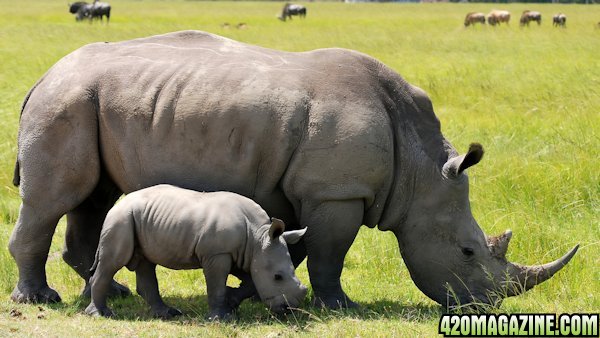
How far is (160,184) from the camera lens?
6.54 m

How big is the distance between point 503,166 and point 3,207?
200 inches

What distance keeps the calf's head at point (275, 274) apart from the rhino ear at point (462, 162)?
1.18m

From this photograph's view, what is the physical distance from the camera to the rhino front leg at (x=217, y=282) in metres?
6.11

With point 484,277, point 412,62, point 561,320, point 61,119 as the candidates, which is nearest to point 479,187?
point 484,277

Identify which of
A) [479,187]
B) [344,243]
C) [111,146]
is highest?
[111,146]

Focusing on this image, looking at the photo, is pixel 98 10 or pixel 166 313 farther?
pixel 98 10

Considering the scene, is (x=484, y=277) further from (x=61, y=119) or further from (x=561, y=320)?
(x=61, y=119)

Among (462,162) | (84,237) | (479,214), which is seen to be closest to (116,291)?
(84,237)

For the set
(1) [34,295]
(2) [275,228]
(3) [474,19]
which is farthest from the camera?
(3) [474,19]

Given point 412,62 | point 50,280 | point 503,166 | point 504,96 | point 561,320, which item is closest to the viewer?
point 561,320

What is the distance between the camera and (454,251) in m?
6.66

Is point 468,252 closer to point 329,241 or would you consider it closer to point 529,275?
point 529,275

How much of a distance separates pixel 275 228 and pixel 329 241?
58cm

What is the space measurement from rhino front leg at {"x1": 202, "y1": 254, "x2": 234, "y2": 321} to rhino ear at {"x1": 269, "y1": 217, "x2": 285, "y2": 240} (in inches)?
12.2
